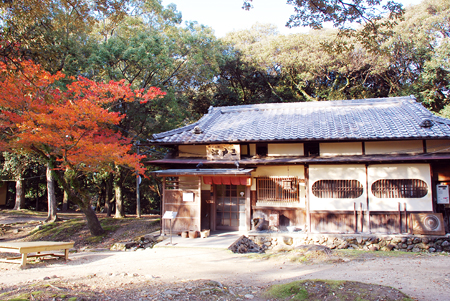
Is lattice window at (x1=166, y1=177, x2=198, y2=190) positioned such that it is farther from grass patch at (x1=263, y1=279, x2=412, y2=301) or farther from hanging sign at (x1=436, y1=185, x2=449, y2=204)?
hanging sign at (x1=436, y1=185, x2=449, y2=204)

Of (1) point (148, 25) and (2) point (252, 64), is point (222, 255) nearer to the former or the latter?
(1) point (148, 25)

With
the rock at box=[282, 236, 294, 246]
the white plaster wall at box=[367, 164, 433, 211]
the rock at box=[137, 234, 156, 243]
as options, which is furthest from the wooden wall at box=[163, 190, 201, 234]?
the white plaster wall at box=[367, 164, 433, 211]

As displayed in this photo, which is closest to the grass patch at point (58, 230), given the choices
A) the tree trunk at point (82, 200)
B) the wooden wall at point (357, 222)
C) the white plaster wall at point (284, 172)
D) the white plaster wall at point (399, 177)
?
the tree trunk at point (82, 200)

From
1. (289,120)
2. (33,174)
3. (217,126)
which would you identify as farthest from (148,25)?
(33,174)

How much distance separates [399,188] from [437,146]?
2.23 metres

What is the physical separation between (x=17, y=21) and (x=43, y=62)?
1.21 meters

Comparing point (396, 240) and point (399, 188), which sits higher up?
point (399, 188)

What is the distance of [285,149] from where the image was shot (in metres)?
13.2

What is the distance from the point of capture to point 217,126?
1522 cm

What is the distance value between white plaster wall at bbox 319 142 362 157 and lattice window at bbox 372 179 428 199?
58.0 inches

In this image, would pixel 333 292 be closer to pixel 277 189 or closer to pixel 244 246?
pixel 244 246

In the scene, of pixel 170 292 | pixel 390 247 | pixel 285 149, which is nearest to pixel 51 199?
pixel 285 149

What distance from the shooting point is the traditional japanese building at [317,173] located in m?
11.7

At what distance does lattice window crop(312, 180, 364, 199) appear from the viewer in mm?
12062
